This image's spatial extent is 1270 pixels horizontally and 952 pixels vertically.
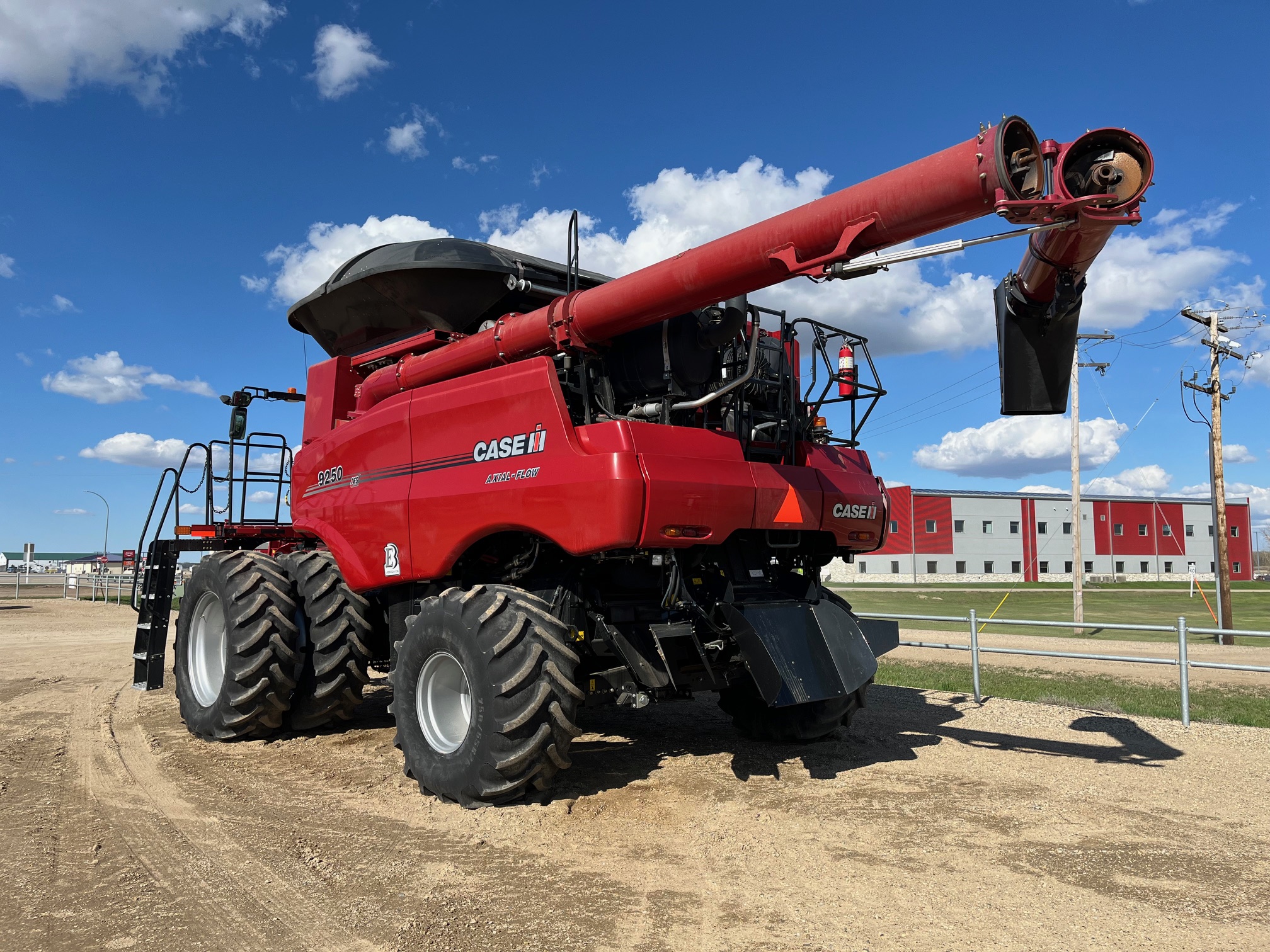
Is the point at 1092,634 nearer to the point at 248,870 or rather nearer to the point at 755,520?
the point at 755,520

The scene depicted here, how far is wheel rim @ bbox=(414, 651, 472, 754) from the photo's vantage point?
19.1ft

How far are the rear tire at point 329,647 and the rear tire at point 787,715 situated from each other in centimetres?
307

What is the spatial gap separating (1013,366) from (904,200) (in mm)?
1467

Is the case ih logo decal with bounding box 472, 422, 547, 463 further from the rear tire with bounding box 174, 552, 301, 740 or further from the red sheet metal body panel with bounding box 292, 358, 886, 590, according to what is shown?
the rear tire with bounding box 174, 552, 301, 740

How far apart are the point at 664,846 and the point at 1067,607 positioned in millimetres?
32878

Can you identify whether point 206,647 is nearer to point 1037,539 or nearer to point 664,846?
point 664,846

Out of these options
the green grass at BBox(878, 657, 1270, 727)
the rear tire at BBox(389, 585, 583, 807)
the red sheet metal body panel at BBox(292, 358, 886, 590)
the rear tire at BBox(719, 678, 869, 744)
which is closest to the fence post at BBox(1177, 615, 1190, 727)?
the green grass at BBox(878, 657, 1270, 727)

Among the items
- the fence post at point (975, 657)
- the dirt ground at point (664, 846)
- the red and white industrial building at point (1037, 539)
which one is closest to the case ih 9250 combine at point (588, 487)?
the dirt ground at point (664, 846)

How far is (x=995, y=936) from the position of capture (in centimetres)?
357

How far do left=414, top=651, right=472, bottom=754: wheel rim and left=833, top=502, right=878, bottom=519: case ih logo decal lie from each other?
2.97 metres

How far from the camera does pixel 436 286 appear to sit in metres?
7.05

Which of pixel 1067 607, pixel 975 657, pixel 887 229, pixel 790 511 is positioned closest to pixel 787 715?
pixel 790 511

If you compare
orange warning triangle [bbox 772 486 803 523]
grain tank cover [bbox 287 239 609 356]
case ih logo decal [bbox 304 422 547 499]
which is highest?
grain tank cover [bbox 287 239 609 356]

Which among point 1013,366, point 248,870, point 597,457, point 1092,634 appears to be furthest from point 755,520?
point 1092,634
